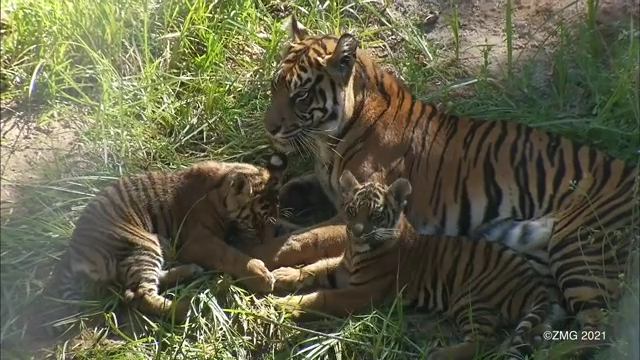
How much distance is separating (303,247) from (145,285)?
74 centimetres

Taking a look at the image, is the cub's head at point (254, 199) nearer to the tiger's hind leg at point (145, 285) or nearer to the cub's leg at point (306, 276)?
the cub's leg at point (306, 276)

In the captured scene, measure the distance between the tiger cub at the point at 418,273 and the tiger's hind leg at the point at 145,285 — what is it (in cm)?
46

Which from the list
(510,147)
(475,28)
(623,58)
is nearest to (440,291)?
(510,147)

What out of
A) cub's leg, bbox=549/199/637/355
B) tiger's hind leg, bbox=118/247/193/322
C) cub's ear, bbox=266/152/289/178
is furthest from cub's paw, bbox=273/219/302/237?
cub's leg, bbox=549/199/637/355

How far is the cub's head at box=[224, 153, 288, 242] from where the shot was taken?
4.83 metres

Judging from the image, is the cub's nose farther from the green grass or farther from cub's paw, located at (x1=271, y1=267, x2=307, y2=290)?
cub's paw, located at (x1=271, y1=267, x2=307, y2=290)

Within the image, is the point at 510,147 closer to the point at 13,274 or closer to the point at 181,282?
the point at 181,282

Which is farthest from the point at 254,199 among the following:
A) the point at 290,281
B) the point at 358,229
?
the point at 358,229

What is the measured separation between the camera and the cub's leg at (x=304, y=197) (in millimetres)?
5242

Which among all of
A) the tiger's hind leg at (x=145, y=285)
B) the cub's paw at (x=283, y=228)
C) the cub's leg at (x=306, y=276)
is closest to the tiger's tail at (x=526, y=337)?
the cub's leg at (x=306, y=276)

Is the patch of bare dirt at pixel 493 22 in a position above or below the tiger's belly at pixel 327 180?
above

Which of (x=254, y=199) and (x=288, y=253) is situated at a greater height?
(x=254, y=199)

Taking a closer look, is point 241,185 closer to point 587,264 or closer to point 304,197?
point 304,197

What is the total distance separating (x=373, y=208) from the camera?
4.41 m
